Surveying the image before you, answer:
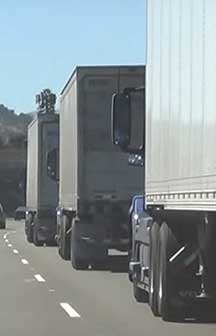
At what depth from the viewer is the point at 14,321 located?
48.8ft

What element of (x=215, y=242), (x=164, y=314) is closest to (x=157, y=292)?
(x=164, y=314)

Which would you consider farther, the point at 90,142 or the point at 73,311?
the point at 90,142

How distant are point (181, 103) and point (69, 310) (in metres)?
4.98

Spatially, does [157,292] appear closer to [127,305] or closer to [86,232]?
[127,305]

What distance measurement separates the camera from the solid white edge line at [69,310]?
15577 millimetres

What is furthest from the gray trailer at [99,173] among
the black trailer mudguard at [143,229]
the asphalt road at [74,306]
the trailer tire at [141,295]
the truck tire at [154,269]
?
the truck tire at [154,269]

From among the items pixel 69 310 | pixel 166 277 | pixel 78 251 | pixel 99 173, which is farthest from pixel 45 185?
pixel 166 277

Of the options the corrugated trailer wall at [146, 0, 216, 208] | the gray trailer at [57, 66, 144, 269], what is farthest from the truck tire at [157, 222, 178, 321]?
the gray trailer at [57, 66, 144, 269]

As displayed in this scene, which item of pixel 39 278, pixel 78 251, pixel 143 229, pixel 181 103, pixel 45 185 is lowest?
pixel 39 278

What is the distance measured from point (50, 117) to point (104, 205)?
52.8 feet

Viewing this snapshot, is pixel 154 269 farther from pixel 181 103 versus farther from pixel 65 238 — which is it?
pixel 65 238

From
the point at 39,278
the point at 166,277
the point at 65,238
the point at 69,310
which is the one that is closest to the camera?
the point at 166,277

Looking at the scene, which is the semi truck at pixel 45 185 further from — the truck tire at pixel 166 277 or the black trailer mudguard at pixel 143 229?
the truck tire at pixel 166 277

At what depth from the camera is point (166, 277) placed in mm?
13977
